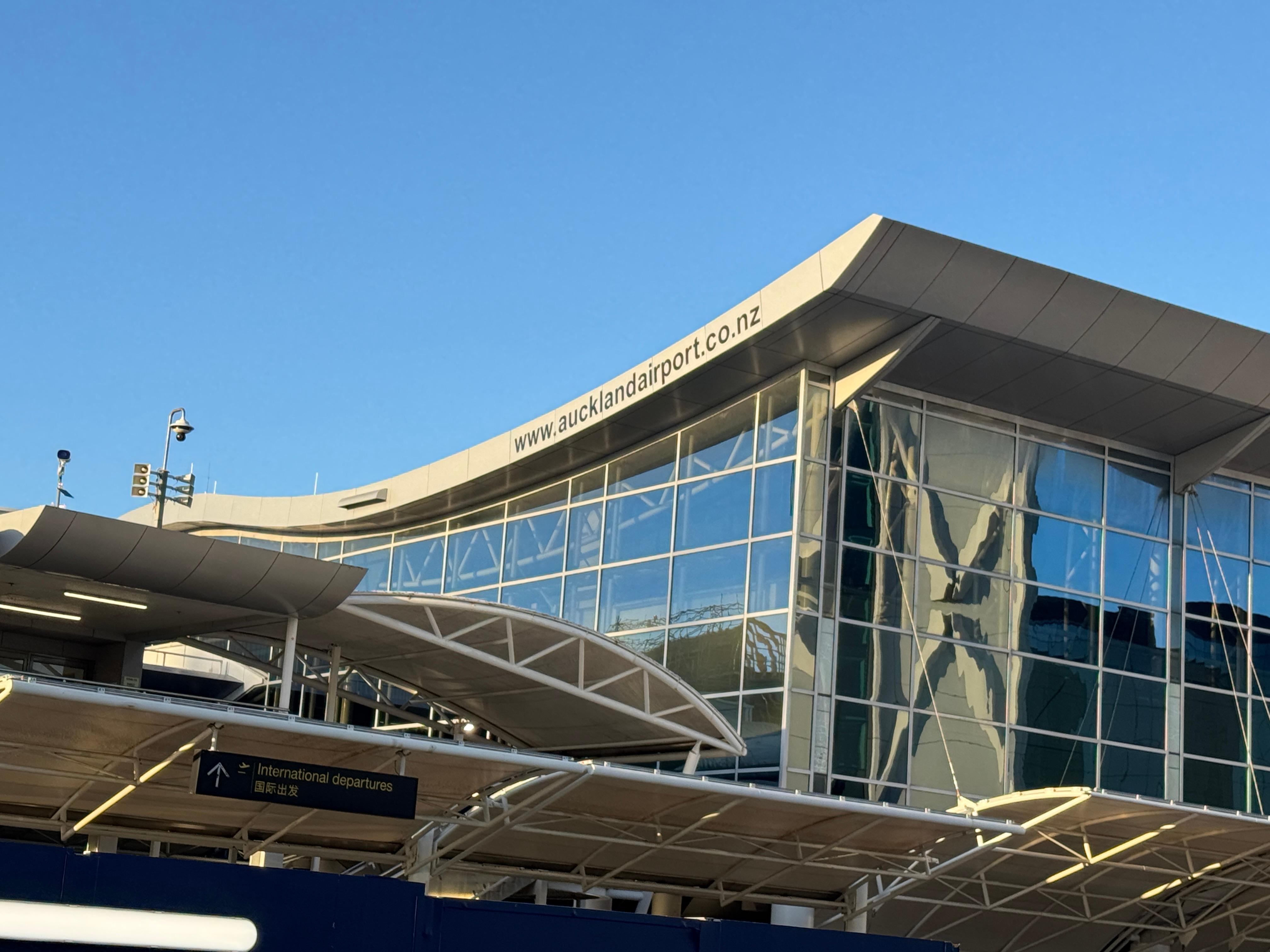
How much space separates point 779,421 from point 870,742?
6087 millimetres

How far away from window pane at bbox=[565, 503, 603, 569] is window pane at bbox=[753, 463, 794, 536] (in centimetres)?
481

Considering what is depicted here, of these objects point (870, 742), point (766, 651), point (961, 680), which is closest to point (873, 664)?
point (870, 742)

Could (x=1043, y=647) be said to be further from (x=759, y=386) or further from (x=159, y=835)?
(x=159, y=835)

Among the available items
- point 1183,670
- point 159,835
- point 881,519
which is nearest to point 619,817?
point 159,835

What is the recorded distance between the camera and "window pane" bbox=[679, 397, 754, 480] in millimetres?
28422

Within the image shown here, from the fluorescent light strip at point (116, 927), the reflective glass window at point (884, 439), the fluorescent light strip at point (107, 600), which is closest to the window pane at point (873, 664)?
the reflective glass window at point (884, 439)

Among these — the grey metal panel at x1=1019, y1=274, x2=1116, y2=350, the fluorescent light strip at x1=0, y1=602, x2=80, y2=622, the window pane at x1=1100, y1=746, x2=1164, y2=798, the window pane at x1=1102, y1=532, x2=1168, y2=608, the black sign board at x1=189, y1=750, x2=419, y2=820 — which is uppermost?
the grey metal panel at x1=1019, y1=274, x2=1116, y2=350

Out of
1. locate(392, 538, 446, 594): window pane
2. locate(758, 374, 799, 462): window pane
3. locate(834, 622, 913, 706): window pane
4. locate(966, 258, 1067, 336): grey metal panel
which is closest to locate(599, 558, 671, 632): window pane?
locate(758, 374, 799, 462): window pane

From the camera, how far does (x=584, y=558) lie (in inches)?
1246

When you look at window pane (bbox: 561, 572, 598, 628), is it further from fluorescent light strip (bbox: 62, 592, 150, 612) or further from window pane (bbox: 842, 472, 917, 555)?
fluorescent light strip (bbox: 62, 592, 150, 612)

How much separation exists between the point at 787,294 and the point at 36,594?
518 inches

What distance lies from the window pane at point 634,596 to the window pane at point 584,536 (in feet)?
2.39

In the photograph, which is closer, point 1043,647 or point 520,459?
point 1043,647

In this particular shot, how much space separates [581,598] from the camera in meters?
31.3
